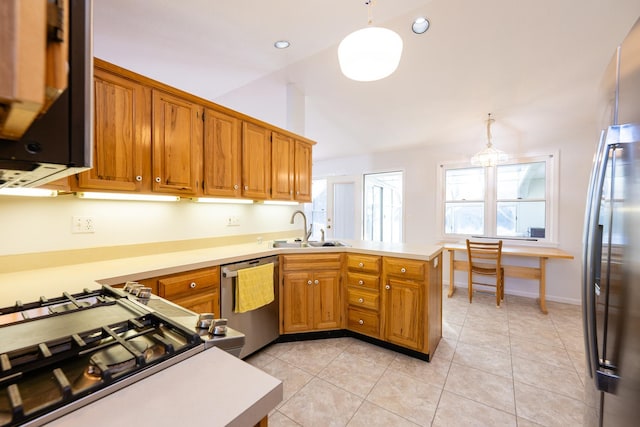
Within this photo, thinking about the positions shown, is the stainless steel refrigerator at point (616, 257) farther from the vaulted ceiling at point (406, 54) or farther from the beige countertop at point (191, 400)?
the vaulted ceiling at point (406, 54)

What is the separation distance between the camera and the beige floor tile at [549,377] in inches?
72.4

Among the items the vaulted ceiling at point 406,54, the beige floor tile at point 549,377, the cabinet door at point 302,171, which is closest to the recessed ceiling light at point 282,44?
the vaulted ceiling at point 406,54

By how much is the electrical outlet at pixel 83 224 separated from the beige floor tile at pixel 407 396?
7.23 ft

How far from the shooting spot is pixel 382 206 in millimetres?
5684

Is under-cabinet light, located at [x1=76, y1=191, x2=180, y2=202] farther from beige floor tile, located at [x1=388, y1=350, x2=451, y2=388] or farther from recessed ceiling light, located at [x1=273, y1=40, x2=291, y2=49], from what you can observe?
beige floor tile, located at [x1=388, y1=350, x2=451, y2=388]

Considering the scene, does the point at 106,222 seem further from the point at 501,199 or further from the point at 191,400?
the point at 501,199

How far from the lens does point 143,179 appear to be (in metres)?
1.79

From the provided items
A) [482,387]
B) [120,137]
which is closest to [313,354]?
[482,387]

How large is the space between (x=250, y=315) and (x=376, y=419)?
1141mm

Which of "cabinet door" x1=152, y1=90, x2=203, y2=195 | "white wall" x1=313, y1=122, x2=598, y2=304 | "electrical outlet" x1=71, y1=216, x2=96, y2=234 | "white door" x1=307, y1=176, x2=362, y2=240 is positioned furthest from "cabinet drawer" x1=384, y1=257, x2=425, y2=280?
"white door" x1=307, y1=176, x2=362, y2=240

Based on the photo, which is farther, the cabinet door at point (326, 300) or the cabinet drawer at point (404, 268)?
the cabinet door at point (326, 300)

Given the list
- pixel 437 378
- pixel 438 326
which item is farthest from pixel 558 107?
pixel 437 378

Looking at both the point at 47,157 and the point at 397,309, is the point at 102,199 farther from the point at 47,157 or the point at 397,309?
the point at 397,309

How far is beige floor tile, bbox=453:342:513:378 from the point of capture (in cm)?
207
